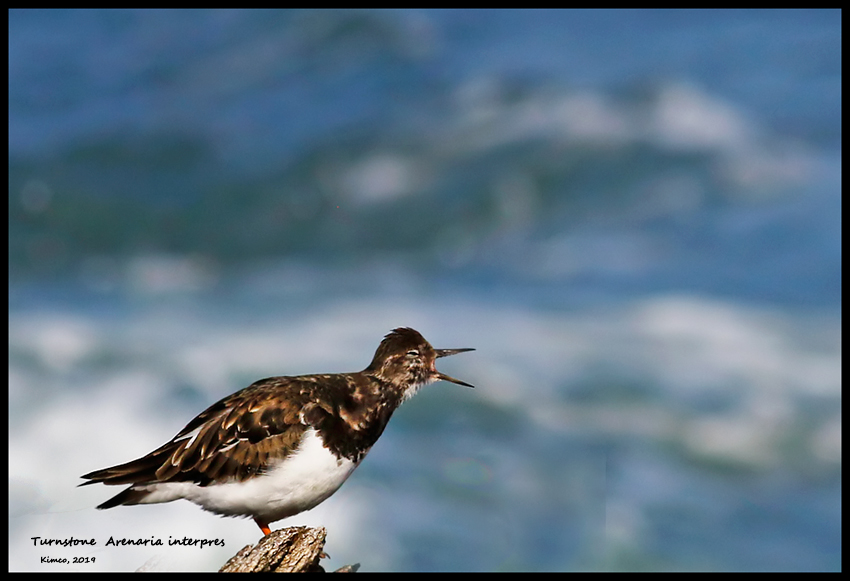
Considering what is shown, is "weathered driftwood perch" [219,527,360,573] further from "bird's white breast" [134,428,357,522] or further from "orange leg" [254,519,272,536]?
"orange leg" [254,519,272,536]

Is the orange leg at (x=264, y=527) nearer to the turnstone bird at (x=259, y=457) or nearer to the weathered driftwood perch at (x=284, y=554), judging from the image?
the turnstone bird at (x=259, y=457)

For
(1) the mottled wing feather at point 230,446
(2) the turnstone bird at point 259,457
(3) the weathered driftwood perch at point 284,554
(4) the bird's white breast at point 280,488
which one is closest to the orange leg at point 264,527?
(2) the turnstone bird at point 259,457

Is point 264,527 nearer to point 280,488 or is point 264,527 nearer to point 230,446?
point 280,488

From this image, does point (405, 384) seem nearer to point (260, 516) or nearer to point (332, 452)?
point (332, 452)

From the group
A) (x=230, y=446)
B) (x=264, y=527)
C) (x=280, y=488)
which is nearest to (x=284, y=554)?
(x=280, y=488)

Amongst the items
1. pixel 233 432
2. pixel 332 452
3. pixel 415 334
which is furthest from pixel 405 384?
pixel 233 432
